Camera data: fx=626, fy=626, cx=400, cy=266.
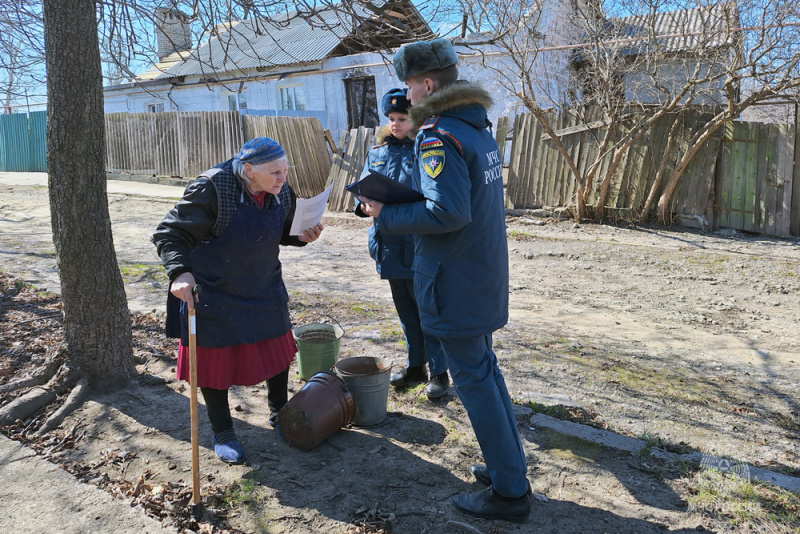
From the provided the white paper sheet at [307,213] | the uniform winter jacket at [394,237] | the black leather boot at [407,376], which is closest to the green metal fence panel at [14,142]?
the uniform winter jacket at [394,237]

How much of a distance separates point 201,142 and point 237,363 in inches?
532

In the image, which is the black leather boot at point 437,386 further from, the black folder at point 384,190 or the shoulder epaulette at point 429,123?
the shoulder epaulette at point 429,123

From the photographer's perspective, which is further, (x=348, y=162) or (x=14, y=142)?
(x=14, y=142)

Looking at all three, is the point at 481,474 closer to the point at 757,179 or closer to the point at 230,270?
the point at 230,270

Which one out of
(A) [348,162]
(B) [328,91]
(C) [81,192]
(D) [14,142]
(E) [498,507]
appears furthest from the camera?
(D) [14,142]

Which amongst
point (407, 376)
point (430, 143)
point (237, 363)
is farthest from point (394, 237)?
point (430, 143)

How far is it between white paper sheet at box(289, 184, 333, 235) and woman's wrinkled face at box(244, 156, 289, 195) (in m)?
0.14

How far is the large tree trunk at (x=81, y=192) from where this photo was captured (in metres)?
3.68

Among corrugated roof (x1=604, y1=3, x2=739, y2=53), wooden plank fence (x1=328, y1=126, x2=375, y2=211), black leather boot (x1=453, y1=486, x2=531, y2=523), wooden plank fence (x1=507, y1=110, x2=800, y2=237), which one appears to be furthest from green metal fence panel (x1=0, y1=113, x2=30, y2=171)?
black leather boot (x1=453, y1=486, x2=531, y2=523)

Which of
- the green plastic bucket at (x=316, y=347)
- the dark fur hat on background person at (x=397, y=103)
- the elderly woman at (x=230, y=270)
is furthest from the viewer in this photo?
the green plastic bucket at (x=316, y=347)

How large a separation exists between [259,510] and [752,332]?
4706 millimetres

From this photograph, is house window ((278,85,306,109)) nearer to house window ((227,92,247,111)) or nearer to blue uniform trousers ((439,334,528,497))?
house window ((227,92,247,111))

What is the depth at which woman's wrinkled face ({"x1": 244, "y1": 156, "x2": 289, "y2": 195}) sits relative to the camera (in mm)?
3061

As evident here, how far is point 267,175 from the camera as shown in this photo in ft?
10.1
